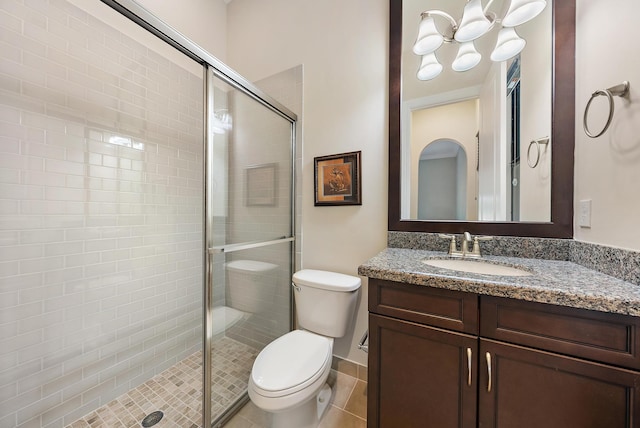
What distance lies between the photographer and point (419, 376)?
86 cm

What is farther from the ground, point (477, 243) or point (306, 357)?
→ point (477, 243)

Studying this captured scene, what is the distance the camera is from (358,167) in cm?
154

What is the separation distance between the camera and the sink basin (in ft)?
3.44

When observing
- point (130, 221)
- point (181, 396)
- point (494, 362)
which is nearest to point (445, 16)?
point (494, 362)

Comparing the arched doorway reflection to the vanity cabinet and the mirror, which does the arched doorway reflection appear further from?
the vanity cabinet

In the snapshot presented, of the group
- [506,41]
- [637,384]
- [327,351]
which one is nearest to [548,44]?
[506,41]

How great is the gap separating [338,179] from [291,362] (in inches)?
44.1

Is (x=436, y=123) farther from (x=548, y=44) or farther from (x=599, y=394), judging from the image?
(x=599, y=394)

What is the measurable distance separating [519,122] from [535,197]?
0.40 metres

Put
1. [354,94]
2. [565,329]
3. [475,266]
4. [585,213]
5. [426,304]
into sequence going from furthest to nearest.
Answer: [354,94]
[475,266]
[585,213]
[426,304]
[565,329]

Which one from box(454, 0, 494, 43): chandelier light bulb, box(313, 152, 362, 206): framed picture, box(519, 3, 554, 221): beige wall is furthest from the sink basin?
box(454, 0, 494, 43): chandelier light bulb

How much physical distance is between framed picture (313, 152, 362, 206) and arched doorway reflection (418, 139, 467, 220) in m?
0.40

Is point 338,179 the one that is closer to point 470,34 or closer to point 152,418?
point 470,34

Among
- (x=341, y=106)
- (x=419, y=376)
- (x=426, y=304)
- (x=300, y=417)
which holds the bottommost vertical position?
(x=300, y=417)
